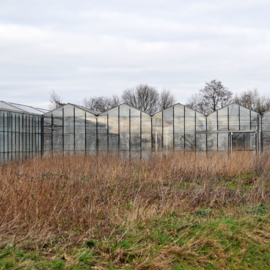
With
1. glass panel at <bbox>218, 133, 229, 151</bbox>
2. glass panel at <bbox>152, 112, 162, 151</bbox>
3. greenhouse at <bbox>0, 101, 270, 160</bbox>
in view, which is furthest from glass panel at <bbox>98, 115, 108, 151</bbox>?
glass panel at <bbox>218, 133, 229, 151</bbox>

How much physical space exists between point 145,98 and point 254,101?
1237cm

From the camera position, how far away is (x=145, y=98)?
4303cm

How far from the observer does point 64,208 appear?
6.90m

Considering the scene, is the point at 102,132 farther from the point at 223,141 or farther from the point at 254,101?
the point at 254,101

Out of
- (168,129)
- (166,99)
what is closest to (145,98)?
Result: (166,99)

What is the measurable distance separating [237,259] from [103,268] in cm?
226

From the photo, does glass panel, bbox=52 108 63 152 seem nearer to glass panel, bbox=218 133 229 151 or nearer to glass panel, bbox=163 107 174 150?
glass panel, bbox=163 107 174 150

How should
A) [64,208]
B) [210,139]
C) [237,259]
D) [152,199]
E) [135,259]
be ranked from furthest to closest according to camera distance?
[210,139], [152,199], [64,208], [237,259], [135,259]

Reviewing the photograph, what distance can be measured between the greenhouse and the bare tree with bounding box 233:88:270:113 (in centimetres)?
1643

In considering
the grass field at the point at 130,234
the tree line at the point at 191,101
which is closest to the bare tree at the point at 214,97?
the tree line at the point at 191,101

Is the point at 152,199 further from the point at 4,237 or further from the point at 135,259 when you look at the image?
the point at 4,237

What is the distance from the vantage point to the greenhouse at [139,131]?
21.9 meters

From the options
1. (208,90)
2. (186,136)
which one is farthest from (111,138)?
(208,90)

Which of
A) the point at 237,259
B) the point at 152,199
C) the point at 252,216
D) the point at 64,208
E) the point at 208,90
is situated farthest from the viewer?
the point at 208,90
